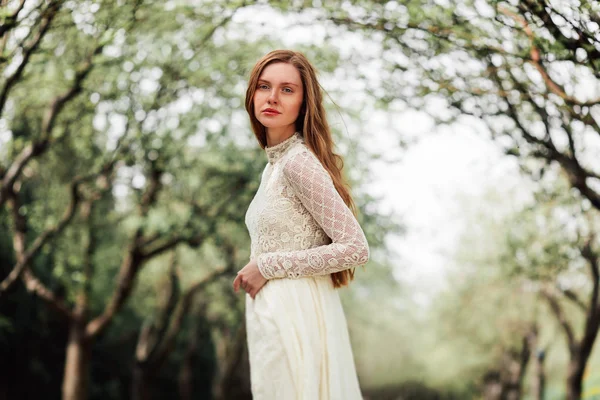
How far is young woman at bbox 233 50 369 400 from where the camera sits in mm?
2562

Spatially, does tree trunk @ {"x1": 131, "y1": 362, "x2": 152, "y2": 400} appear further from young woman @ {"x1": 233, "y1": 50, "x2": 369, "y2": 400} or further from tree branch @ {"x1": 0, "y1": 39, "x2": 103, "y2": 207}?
young woman @ {"x1": 233, "y1": 50, "x2": 369, "y2": 400}

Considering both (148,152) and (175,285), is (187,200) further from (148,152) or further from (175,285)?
(175,285)

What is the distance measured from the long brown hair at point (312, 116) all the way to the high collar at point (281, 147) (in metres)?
0.03

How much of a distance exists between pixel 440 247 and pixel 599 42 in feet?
66.8

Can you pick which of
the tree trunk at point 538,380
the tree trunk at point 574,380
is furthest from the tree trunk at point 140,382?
the tree trunk at point 538,380

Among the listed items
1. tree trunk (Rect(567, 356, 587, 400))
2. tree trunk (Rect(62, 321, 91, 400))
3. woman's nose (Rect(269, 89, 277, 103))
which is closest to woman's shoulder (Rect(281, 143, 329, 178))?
woman's nose (Rect(269, 89, 277, 103))

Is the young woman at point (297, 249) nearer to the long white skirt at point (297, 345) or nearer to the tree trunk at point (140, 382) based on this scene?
the long white skirt at point (297, 345)

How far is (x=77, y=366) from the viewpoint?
13.9m

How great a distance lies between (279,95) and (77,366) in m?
12.7

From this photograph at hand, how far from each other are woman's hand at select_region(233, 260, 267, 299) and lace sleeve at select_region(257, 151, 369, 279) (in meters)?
0.08

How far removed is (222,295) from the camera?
21.2 m

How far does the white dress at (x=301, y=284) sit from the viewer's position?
8.39ft

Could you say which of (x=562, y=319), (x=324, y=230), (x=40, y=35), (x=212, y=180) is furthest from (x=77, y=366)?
(x=324, y=230)

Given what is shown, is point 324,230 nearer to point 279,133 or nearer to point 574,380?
point 279,133
